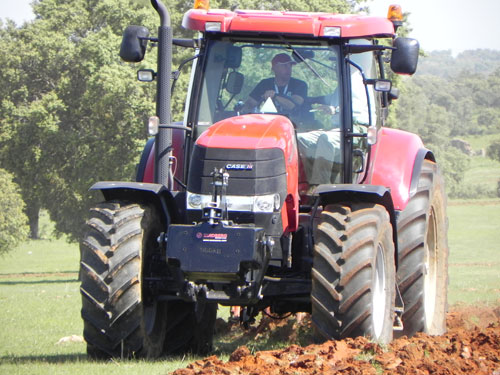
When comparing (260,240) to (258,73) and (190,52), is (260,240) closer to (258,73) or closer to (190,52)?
(258,73)

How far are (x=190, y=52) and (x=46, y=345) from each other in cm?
2262

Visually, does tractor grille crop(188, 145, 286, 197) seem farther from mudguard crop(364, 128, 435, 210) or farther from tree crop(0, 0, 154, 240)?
tree crop(0, 0, 154, 240)

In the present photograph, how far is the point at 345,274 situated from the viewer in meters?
6.87

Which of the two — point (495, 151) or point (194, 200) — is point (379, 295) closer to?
point (194, 200)

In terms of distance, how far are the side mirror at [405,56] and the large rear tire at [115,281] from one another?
2.45 m

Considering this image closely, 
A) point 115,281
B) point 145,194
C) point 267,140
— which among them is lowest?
point 115,281

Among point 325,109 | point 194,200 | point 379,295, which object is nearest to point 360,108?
point 325,109

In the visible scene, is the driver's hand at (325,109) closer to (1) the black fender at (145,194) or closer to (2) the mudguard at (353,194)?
(2) the mudguard at (353,194)

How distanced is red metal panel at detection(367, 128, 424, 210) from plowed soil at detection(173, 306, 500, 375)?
1638 millimetres

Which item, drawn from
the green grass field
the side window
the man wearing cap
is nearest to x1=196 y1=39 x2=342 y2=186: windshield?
the man wearing cap

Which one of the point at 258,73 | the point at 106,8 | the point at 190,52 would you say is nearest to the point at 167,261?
the point at 258,73

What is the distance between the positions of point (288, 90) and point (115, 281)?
7.66 feet

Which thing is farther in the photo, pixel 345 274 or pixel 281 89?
pixel 281 89

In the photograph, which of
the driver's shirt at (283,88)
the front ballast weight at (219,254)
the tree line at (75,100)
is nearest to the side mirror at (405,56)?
the driver's shirt at (283,88)
